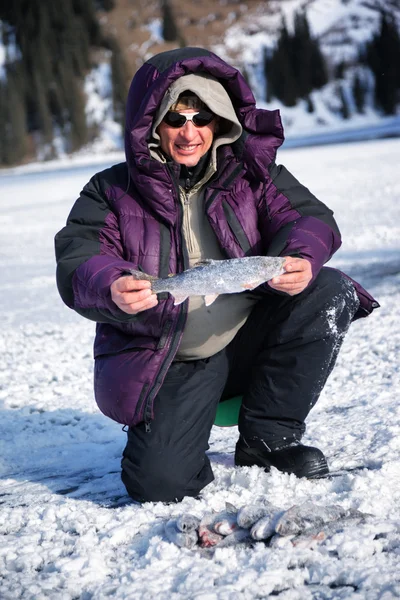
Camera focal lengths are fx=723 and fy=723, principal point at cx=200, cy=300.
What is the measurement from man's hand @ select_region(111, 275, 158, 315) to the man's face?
0.76m

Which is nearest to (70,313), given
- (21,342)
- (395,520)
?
(21,342)

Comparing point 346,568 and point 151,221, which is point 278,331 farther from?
point 346,568

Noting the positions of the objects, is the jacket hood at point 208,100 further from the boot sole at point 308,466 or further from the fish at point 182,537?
the fish at point 182,537

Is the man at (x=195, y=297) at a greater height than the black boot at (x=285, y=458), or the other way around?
the man at (x=195, y=297)

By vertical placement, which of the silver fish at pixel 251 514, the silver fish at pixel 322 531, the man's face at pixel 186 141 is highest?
the man's face at pixel 186 141

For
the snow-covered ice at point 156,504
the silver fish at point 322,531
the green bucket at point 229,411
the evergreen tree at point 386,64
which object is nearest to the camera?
the snow-covered ice at point 156,504

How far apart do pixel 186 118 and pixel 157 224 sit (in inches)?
19.1

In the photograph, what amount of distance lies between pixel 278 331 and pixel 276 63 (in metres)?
86.5

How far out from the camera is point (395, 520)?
252 centimetres

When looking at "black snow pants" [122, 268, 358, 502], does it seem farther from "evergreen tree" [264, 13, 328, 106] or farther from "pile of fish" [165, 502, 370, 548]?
"evergreen tree" [264, 13, 328, 106]

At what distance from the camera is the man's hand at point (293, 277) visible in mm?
2762

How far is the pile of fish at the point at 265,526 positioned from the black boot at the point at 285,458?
405 millimetres

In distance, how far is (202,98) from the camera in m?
3.09

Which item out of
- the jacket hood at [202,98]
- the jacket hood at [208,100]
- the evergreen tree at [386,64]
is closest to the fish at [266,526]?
the jacket hood at [202,98]
